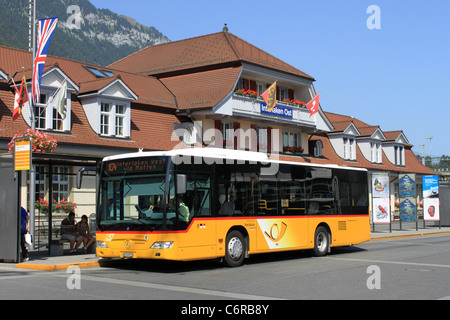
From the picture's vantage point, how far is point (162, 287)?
11.6m

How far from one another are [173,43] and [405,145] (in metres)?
26.3

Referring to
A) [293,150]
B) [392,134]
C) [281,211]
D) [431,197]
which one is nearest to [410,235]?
[431,197]

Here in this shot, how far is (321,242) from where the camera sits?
19359 mm

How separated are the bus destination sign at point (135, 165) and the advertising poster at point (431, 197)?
2601 cm

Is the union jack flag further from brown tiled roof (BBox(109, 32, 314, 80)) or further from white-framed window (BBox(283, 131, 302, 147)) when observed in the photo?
white-framed window (BBox(283, 131, 302, 147))

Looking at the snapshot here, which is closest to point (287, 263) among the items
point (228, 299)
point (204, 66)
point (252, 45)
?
point (228, 299)

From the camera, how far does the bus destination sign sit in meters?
14.3

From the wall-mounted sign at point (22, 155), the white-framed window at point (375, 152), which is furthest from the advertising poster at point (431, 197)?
the wall-mounted sign at point (22, 155)

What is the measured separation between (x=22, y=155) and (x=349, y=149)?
3470 centimetres

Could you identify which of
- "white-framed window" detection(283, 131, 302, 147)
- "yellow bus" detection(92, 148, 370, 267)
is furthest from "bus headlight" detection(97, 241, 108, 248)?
"white-framed window" detection(283, 131, 302, 147)

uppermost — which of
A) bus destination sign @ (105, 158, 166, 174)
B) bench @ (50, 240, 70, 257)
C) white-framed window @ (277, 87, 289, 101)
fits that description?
white-framed window @ (277, 87, 289, 101)

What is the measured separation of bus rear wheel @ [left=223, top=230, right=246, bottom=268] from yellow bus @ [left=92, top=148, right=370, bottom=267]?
1 centimetres

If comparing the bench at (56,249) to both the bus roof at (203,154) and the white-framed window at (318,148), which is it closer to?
the bus roof at (203,154)

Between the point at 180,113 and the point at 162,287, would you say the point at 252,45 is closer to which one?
the point at 180,113
